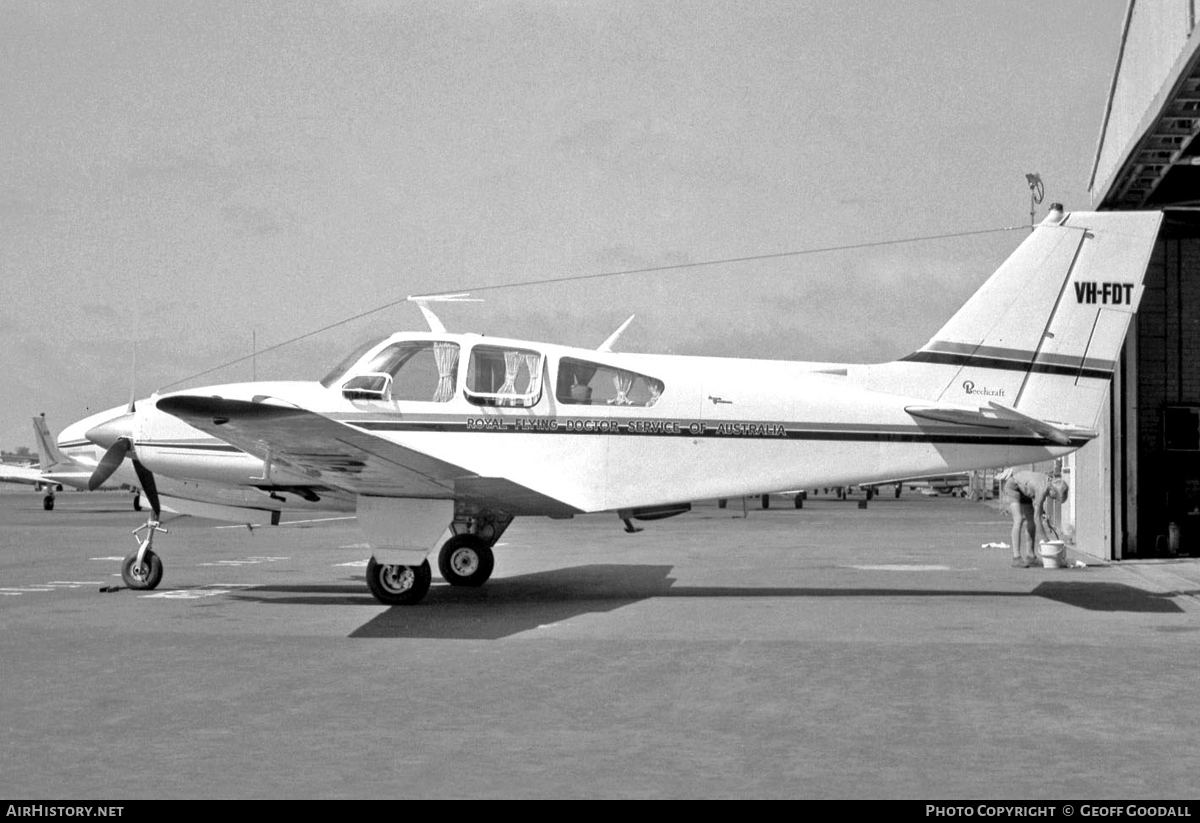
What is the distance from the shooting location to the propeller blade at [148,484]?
14203mm

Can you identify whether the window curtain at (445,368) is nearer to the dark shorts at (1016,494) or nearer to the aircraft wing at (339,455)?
the aircraft wing at (339,455)

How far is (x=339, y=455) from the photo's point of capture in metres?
11.4

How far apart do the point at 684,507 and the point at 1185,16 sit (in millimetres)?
7214

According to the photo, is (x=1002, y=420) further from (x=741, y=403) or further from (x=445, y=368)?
(x=445, y=368)

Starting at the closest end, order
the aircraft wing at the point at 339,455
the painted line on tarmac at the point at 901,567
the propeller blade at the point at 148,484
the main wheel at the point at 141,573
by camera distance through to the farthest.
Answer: the aircraft wing at the point at 339,455 → the propeller blade at the point at 148,484 → the main wheel at the point at 141,573 → the painted line on tarmac at the point at 901,567

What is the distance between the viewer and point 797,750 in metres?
6.20

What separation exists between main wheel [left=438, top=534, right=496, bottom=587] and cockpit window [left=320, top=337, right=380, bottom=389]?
263cm

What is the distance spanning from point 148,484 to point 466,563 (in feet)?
12.8

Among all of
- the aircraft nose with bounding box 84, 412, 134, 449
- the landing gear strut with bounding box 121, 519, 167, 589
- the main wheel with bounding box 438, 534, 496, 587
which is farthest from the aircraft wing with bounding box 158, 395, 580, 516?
the landing gear strut with bounding box 121, 519, 167, 589

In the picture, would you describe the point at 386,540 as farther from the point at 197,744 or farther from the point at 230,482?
the point at 197,744

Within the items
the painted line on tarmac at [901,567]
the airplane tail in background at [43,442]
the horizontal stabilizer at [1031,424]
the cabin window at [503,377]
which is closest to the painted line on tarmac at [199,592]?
the cabin window at [503,377]

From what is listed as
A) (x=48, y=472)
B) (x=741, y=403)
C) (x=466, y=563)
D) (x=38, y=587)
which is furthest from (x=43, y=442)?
(x=741, y=403)

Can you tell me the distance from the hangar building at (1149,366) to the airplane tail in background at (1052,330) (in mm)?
2574

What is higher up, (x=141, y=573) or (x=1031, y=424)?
(x=1031, y=424)
